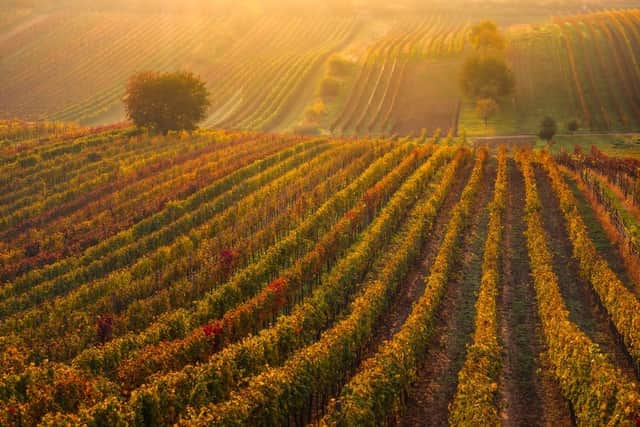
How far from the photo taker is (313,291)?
1089 inches

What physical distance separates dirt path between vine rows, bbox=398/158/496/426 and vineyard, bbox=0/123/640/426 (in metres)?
0.09

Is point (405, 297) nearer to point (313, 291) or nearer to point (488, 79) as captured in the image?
point (313, 291)

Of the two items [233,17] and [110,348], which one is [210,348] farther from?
[233,17]

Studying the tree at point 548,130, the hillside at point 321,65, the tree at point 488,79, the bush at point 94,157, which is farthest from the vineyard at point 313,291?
the hillside at point 321,65

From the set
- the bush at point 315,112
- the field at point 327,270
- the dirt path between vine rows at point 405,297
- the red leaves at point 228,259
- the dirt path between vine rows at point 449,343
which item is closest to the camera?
the field at point 327,270

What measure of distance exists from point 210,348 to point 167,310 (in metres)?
5.05

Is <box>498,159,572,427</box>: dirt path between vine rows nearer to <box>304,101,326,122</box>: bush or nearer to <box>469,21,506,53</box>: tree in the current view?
<box>304,101,326,122</box>: bush

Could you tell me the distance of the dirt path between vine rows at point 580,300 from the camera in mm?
24177

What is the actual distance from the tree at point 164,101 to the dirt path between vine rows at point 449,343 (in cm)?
4007

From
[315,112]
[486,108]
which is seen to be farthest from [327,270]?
[315,112]

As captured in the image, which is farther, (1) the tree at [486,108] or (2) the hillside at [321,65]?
(2) the hillside at [321,65]

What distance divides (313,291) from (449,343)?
6593 millimetres

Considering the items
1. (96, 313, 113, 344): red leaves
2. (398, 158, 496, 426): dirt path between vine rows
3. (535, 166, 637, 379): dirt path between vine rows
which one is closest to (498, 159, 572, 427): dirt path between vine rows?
(398, 158, 496, 426): dirt path between vine rows

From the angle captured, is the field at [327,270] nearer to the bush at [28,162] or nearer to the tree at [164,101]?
the tree at [164,101]
